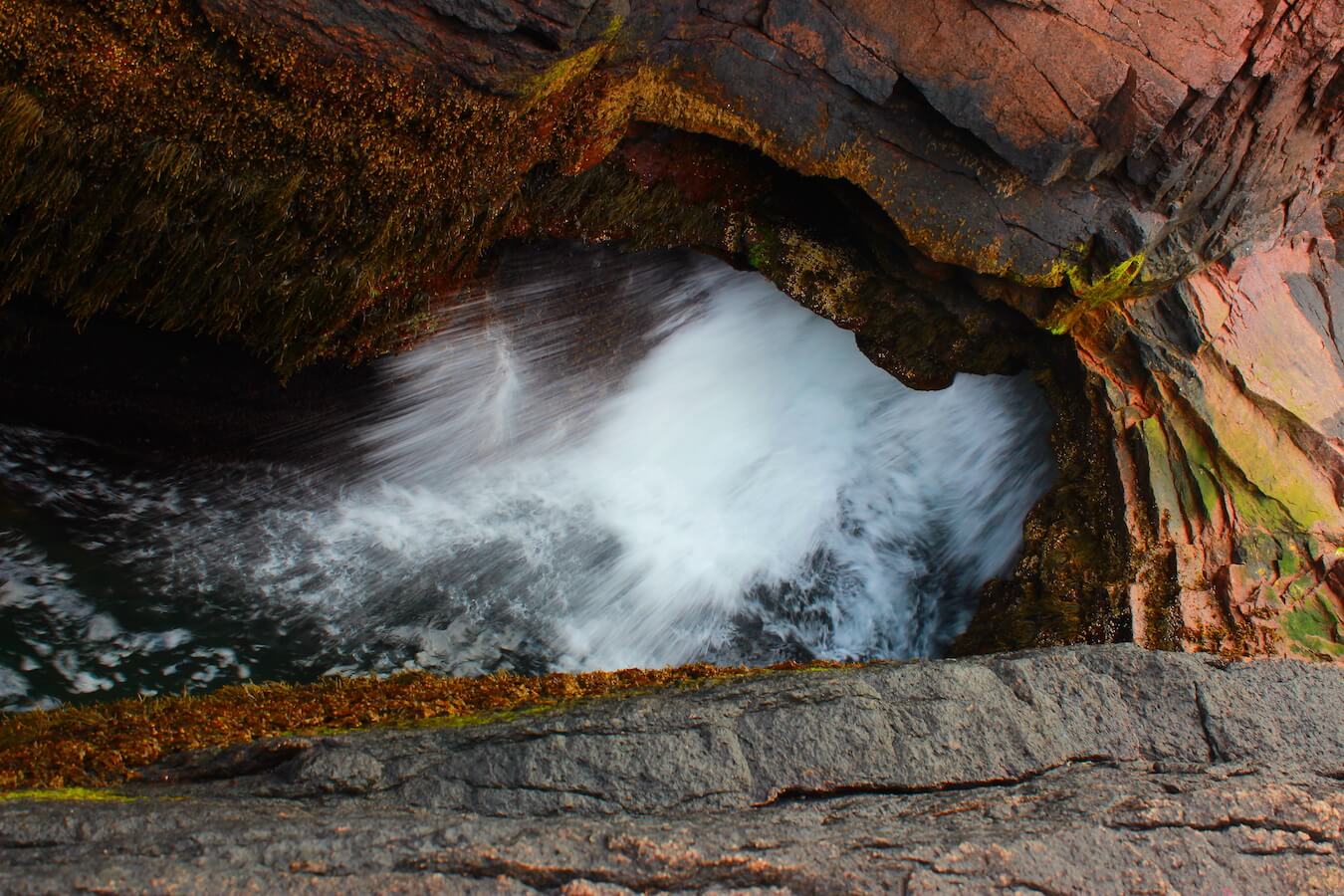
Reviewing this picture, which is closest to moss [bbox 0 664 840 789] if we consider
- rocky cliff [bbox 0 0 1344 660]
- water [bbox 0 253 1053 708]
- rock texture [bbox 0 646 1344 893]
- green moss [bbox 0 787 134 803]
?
green moss [bbox 0 787 134 803]

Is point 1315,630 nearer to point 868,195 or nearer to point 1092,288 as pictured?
point 1092,288

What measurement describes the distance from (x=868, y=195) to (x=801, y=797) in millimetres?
3422

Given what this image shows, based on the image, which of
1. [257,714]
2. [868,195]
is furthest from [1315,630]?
[257,714]

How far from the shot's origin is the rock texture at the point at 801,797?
269cm

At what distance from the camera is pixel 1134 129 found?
5301mm

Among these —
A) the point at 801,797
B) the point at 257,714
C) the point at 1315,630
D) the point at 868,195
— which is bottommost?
the point at 257,714

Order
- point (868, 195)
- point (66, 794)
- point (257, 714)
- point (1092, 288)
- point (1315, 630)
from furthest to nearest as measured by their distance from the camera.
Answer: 1. point (1092, 288)
2. point (868, 195)
3. point (1315, 630)
4. point (257, 714)
5. point (66, 794)

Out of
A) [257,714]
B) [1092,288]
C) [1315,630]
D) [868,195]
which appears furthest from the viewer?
[1092,288]

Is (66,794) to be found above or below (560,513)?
below

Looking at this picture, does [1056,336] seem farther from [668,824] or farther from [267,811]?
[267,811]

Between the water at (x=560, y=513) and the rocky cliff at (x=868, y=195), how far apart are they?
1.81 feet

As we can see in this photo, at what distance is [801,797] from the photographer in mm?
3438

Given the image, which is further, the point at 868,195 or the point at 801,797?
the point at 868,195

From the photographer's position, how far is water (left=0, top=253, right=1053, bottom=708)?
5.45 m
